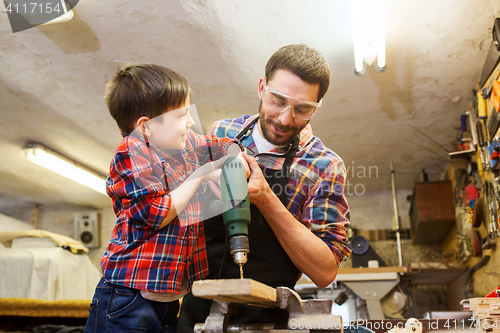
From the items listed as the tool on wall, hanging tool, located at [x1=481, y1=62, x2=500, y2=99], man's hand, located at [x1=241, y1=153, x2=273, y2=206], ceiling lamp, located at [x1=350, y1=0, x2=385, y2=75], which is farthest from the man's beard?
the tool on wall

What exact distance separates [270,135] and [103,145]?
12.1 ft

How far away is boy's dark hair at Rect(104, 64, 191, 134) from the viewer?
1.36 m

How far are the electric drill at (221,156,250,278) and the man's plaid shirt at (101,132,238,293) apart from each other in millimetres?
178

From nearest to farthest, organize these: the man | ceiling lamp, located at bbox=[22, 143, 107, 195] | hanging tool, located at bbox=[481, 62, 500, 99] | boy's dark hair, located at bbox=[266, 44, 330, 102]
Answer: the man
boy's dark hair, located at bbox=[266, 44, 330, 102]
hanging tool, located at bbox=[481, 62, 500, 99]
ceiling lamp, located at bbox=[22, 143, 107, 195]

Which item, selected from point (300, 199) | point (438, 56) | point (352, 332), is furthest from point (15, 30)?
point (438, 56)

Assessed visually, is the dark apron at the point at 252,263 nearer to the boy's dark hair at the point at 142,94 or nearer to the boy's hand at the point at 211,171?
the boy's hand at the point at 211,171

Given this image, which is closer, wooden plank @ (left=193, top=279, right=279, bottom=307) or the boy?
wooden plank @ (left=193, top=279, right=279, bottom=307)

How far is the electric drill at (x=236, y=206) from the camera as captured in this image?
1.15m

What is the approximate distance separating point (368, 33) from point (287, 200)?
5.61 feet

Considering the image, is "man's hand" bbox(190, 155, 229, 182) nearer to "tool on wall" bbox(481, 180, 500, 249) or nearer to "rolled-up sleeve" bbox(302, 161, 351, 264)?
"rolled-up sleeve" bbox(302, 161, 351, 264)

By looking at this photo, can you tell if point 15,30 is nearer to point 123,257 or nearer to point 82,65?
point 82,65

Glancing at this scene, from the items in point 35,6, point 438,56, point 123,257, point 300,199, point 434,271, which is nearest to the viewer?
point 123,257

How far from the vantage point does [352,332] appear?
4.46 feet

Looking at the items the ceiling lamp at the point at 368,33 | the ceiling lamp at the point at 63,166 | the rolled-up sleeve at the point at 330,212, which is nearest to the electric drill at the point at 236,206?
the rolled-up sleeve at the point at 330,212
